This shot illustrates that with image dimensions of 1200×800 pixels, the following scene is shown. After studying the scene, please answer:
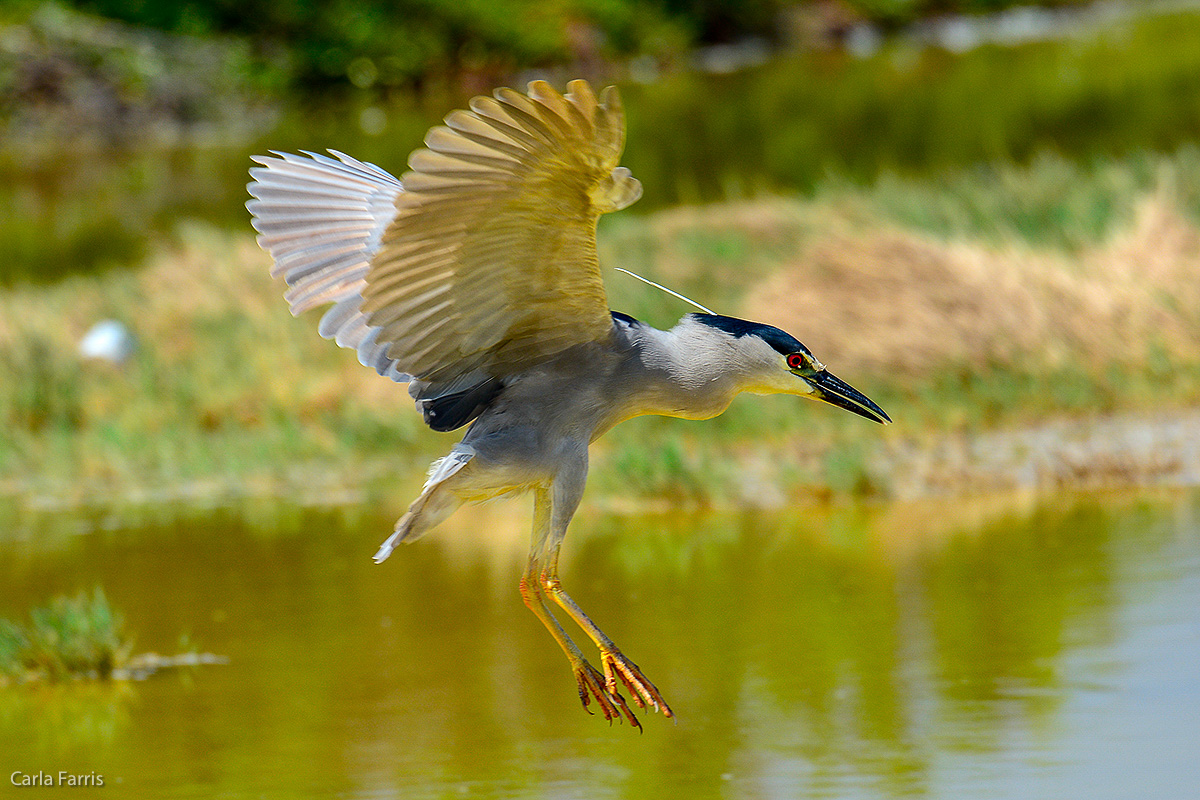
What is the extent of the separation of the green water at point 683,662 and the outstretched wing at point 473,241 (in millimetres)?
1067

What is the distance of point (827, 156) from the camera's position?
21500mm

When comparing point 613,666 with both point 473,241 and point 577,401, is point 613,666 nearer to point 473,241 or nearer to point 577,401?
point 577,401

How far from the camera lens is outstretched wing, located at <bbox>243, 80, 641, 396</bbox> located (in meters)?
3.37

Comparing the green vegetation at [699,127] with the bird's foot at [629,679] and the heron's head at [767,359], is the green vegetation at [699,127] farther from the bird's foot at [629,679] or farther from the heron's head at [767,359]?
the bird's foot at [629,679]

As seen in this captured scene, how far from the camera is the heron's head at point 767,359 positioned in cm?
402

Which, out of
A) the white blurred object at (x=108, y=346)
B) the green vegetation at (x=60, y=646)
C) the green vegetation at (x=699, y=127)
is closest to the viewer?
the green vegetation at (x=60, y=646)

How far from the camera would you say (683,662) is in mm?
5043

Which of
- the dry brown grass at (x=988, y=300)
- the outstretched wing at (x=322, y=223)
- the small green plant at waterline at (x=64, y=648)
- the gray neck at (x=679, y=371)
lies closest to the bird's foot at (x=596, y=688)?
the gray neck at (x=679, y=371)

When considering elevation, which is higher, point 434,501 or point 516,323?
point 516,323

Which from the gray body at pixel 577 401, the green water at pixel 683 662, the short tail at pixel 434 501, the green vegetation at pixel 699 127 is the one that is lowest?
the green water at pixel 683 662

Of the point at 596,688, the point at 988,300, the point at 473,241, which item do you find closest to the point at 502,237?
the point at 473,241

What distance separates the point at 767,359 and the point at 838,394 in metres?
0.25

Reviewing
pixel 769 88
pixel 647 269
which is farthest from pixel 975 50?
pixel 647 269

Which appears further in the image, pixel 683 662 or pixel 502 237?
pixel 683 662
